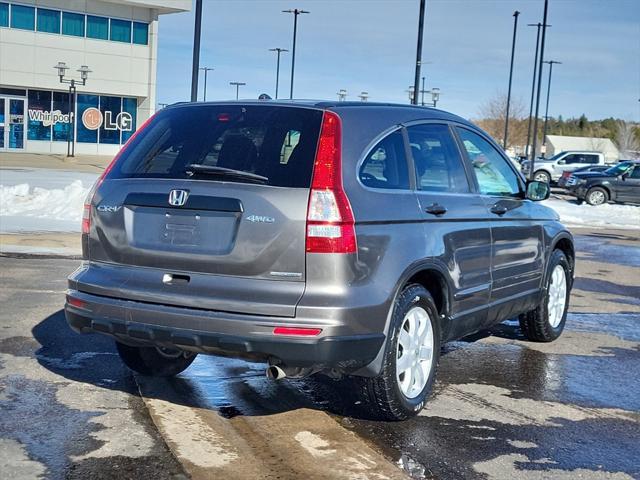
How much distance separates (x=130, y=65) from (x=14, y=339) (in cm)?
4290

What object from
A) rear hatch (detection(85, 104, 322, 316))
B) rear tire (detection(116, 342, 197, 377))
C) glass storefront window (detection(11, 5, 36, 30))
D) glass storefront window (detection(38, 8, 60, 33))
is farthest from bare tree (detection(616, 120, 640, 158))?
rear hatch (detection(85, 104, 322, 316))

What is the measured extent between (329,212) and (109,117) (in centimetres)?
4528

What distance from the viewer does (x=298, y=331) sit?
439 cm

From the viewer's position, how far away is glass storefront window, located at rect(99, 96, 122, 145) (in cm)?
4766

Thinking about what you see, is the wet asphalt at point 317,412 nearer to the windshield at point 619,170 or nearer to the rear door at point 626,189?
the rear door at point 626,189

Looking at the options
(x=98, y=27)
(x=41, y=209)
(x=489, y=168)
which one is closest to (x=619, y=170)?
(x=41, y=209)

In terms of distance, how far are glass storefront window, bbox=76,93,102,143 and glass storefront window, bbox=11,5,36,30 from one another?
4.37 meters

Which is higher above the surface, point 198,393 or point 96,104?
point 96,104

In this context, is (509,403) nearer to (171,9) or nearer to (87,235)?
(87,235)

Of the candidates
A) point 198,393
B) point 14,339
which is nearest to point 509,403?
point 198,393

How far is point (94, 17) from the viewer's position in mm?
46250

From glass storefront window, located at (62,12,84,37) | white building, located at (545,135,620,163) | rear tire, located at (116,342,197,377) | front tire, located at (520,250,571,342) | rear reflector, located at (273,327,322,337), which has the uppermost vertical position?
glass storefront window, located at (62,12,84,37)

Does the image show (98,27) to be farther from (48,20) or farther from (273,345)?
(273,345)

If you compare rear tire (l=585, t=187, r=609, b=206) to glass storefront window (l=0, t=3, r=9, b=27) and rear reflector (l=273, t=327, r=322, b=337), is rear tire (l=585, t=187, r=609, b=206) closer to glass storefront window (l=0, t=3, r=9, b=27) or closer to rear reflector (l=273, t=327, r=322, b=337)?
rear reflector (l=273, t=327, r=322, b=337)
